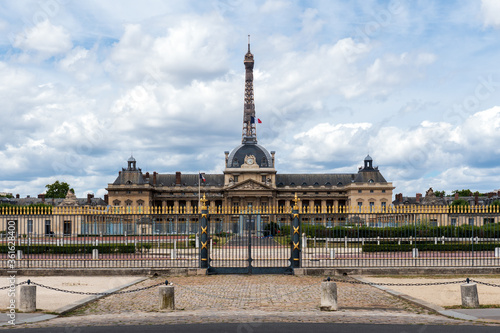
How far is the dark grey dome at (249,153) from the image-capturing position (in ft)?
389

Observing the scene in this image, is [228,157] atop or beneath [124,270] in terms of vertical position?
atop

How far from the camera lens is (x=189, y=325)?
39.5ft

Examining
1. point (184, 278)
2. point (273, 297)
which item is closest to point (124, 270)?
→ point (184, 278)

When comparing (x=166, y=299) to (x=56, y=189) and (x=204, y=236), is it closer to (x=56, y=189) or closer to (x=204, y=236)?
(x=204, y=236)

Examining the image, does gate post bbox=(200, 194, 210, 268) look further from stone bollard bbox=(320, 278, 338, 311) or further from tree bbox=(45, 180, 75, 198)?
tree bbox=(45, 180, 75, 198)

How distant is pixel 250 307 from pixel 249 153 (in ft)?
347

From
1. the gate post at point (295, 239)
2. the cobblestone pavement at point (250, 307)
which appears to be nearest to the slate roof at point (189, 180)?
the gate post at point (295, 239)

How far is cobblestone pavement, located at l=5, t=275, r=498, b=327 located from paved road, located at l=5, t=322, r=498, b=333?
527mm

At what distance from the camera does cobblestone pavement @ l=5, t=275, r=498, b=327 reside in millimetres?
12758

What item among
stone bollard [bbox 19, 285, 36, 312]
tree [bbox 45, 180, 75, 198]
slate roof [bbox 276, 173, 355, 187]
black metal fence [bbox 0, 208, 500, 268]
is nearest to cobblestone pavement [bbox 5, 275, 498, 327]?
stone bollard [bbox 19, 285, 36, 312]

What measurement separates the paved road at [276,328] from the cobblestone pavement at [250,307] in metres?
0.53

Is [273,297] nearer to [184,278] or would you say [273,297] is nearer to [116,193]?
[184,278]

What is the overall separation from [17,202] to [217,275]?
323 ft

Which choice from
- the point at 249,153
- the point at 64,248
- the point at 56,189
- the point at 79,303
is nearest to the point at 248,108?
the point at 249,153
